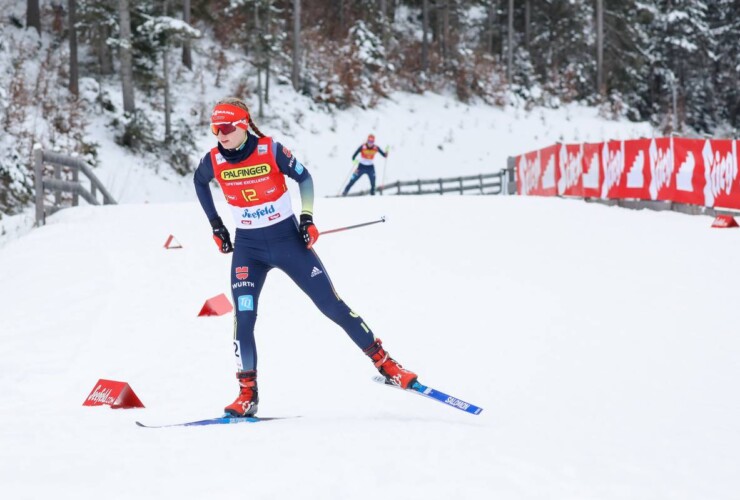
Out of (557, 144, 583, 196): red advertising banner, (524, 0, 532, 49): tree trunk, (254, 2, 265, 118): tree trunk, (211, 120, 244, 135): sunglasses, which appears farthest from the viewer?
(524, 0, 532, 49): tree trunk

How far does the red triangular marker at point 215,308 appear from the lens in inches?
335

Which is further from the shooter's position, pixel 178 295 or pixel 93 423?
pixel 178 295

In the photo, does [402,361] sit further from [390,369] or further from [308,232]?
[308,232]

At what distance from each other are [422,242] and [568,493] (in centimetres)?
928

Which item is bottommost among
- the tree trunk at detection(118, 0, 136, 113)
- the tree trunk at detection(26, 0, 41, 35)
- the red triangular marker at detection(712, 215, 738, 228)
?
the red triangular marker at detection(712, 215, 738, 228)

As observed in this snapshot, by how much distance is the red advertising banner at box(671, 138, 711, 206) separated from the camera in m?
15.0

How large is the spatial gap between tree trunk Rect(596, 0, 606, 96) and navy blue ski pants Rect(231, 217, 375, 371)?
41414 mm

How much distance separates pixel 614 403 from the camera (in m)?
5.32

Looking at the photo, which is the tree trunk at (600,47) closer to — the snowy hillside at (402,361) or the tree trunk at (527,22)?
the tree trunk at (527,22)

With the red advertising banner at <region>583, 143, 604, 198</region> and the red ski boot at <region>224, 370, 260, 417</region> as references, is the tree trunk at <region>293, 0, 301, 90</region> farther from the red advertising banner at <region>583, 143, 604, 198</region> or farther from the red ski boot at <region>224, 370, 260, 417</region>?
the red ski boot at <region>224, 370, 260, 417</region>

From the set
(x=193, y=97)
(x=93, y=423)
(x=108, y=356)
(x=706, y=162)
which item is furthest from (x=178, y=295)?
(x=193, y=97)

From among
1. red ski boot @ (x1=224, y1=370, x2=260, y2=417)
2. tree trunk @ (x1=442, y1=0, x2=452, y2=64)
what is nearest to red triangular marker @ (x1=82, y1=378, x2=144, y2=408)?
red ski boot @ (x1=224, y1=370, x2=260, y2=417)

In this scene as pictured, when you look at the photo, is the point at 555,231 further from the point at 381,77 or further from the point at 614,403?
the point at 381,77

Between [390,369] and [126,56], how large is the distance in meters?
22.3
